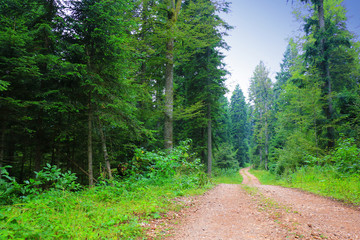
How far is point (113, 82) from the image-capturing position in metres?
6.19

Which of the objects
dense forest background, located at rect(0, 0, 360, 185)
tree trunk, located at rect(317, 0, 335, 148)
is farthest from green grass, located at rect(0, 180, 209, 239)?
tree trunk, located at rect(317, 0, 335, 148)

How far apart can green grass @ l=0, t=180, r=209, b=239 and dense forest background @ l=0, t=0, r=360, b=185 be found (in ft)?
7.07

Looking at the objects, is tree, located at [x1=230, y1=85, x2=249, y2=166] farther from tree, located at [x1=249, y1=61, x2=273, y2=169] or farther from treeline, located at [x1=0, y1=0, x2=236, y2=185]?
treeline, located at [x1=0, y1=0, x2=236, y2=185]

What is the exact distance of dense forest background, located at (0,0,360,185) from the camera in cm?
514

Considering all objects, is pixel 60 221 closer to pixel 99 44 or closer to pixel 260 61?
pixel 99 44

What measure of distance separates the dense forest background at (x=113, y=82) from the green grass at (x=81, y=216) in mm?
2155

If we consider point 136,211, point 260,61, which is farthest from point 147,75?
point 260,61

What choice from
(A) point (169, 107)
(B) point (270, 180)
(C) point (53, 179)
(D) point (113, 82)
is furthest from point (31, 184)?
(B) point (270, 180)

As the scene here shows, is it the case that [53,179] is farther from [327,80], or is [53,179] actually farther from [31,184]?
[327,80]

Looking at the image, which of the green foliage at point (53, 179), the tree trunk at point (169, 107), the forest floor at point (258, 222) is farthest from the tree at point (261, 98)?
the green foliage at point (53, 179)

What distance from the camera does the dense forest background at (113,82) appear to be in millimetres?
5137

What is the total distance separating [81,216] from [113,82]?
4.22 meters

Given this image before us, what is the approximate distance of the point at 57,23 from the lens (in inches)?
217

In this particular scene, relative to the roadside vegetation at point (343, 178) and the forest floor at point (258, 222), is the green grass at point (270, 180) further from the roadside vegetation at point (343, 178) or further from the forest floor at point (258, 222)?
the forest floor at point (258, 222)
